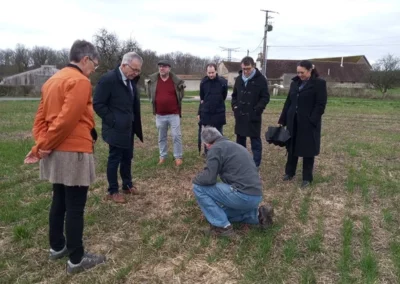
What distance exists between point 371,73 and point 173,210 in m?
41.1

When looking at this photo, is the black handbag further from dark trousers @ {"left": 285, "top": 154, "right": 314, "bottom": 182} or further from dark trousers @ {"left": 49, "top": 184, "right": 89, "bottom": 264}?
dark trousers @ {"left": 49, "top": 184, "right": 89, "bottom": 264}

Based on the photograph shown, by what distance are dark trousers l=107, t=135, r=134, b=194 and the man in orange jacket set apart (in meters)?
1.72

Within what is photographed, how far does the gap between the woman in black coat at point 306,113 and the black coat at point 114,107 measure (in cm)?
284

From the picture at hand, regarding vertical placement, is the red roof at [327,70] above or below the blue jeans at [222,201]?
above

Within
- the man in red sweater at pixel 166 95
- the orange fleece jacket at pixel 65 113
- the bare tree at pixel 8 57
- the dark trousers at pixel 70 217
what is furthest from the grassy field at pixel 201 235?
the bare tree at pixel 8 57

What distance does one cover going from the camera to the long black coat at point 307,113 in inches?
238

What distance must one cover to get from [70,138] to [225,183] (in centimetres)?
184

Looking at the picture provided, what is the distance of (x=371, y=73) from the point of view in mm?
40406

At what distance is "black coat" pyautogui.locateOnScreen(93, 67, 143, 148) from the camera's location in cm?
495

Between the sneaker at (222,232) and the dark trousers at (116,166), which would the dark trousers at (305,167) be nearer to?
the sneaker at (222,232)

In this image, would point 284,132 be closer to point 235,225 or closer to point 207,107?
point 207,107

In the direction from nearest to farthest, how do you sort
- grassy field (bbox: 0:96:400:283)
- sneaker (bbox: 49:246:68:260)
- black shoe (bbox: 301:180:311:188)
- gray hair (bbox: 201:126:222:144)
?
grassy field (bbox: 0:96:400:283), sneaker (bbox: 49:246:68:260), gray hair (bbox: 201:126:222:144), black shoe (bbox: 301:180:311:188)

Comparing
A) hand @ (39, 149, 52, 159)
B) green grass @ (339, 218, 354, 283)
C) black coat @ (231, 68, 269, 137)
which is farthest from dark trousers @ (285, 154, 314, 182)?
hand @ (39, 149, 52, 159)

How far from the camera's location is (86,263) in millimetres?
3537
